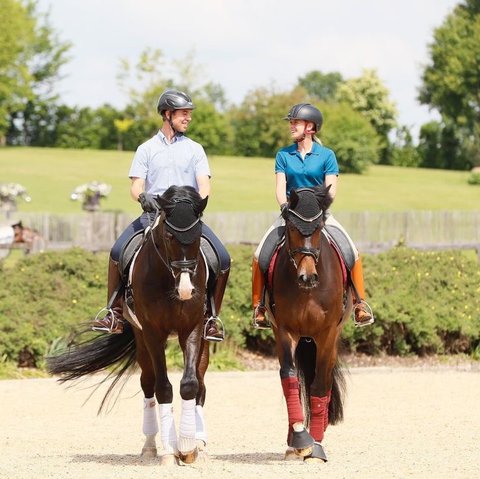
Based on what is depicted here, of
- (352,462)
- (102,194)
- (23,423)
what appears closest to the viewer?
(352,462)

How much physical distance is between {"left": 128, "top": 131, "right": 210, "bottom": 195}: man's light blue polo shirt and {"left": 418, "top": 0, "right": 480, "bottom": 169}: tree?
6743cm

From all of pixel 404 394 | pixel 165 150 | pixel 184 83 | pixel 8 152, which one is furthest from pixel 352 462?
pixel 184 83

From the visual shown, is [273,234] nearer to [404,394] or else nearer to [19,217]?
[404,394]

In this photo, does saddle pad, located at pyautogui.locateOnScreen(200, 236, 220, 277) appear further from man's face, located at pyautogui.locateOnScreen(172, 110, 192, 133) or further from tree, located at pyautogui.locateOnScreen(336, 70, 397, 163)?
tree, located at pyautogui.locateOnScreen(336, 70, 397, 163)

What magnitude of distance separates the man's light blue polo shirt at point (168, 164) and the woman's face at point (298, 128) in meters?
0.75

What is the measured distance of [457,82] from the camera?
82.2m

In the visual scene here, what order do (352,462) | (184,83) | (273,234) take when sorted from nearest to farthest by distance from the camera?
(352,462) → (273,234) → (184,83)

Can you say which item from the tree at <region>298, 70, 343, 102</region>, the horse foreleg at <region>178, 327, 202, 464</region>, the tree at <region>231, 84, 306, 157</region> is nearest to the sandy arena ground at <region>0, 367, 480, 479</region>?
the horse foreleg at <region>178, 327, 202, 464</region>

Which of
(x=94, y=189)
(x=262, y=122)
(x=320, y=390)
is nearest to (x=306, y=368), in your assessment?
(x=320, y=390)

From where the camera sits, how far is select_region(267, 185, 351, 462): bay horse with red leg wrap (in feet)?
29.2

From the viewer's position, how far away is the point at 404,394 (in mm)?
14438

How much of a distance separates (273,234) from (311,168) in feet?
2.10

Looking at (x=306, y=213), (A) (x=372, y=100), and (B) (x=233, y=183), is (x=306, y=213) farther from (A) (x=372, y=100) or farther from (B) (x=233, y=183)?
(A) (x=372, y=100)

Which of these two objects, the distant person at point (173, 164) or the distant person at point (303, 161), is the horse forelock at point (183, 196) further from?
the distant person at point (303, 161)
